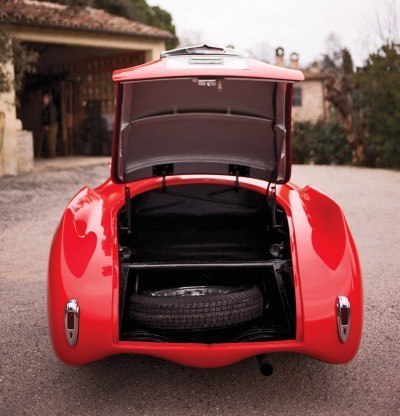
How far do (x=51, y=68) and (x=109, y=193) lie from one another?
55.8 feet

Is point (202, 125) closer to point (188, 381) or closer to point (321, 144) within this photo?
point (188, 381)

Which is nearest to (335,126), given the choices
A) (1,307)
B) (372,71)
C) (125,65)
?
(372,71)

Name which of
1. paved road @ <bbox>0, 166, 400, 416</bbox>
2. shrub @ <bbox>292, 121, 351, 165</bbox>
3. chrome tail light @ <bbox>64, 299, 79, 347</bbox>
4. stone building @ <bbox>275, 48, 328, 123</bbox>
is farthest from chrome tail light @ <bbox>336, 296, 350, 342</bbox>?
stone building @ <bbox>275, 48, 328, 123</bbox>

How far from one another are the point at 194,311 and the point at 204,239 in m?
1.08

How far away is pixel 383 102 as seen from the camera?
15242 mm

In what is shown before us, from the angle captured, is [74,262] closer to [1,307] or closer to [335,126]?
[1,307]

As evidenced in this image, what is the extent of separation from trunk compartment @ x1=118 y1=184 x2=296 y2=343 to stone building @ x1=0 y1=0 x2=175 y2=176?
10.6 meters

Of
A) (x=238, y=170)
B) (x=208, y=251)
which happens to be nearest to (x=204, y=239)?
(x=208, y=251)

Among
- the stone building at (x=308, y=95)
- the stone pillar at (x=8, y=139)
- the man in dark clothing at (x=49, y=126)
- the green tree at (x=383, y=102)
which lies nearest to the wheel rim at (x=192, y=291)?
the stone pillar at (x=8, y=139)

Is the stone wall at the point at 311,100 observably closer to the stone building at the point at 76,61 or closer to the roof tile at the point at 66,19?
the stone building at the point at 76,61

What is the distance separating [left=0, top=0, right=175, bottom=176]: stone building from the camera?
14.6 m

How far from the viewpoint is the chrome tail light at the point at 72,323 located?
9.04ft

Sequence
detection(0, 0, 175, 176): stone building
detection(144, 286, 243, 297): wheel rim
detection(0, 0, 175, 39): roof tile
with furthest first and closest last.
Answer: detection(0, 0, 175, 176): stone building → detection(0, 0, 175, 39): roof tile → detection(144, 286, 243, 297): wheel rim

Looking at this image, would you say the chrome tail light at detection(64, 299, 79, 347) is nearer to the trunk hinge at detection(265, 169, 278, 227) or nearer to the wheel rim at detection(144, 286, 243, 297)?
the wheel rim at detection(144, 286, 243, 297)
